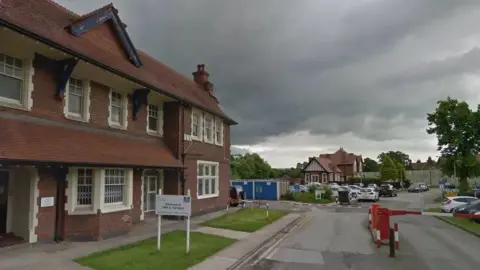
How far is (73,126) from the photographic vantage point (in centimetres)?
1388

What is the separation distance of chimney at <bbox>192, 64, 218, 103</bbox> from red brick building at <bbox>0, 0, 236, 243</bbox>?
994 centimetres

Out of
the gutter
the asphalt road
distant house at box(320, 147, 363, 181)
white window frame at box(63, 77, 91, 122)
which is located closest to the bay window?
the gutter

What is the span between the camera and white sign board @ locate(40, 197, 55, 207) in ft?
40.5

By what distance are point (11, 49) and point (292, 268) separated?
10342mm

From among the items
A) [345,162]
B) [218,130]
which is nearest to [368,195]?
[218,130]

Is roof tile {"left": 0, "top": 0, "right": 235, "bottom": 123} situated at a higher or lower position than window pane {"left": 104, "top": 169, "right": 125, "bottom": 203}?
higher

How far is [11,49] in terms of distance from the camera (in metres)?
11.6

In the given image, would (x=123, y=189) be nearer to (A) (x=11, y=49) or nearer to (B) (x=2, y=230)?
(B) (x=2, y=230)

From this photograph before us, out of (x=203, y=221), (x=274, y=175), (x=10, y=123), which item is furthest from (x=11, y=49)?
(x=274, y=175)

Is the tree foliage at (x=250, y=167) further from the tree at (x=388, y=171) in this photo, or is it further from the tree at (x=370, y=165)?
the tree at (x=370, y=165)

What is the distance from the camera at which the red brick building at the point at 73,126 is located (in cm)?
1153

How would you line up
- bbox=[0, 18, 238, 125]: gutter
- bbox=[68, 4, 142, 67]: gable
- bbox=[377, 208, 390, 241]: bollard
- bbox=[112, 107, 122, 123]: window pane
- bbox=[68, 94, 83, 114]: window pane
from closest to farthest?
bbox=[0, 18, 238, 125]: gutter → bbox=[68, 94, 83, 114]: window pane → bbox=[377, 208, 390, 241]: bollard → bbox=[68, 4, 142, 67]: gable → bbox=[112, 107, 122, 123]: window pane

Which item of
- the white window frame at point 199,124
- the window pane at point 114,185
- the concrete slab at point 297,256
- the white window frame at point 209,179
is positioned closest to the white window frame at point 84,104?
the window pane at point 114,185

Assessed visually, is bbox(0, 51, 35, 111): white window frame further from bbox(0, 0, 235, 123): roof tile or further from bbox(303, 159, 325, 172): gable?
bbox(303, 159, 325, 172): gable
